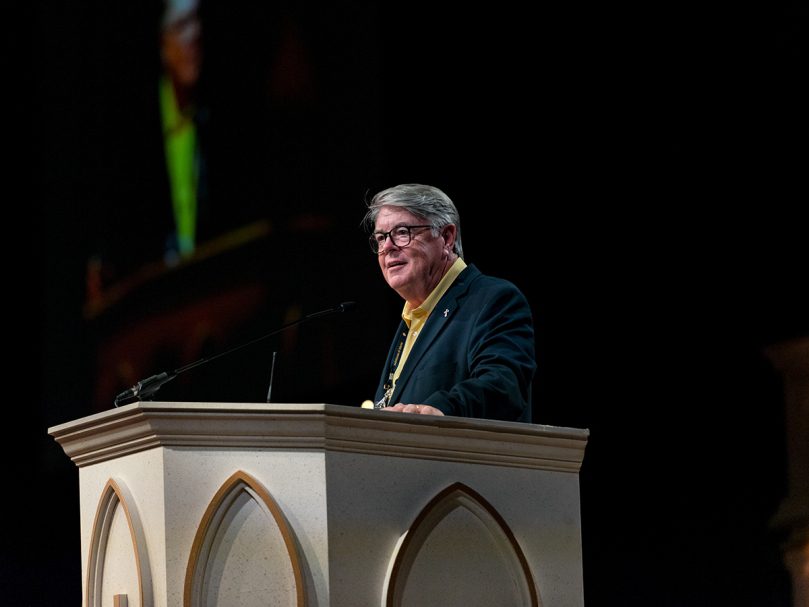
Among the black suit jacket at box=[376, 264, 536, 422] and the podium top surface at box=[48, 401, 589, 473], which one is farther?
the black suit jacket at box=[376, 264, 536, 422]

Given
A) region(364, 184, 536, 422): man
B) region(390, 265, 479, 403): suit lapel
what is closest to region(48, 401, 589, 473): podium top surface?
region(364, 184, 536, 422): man

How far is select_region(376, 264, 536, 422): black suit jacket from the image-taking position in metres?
2.58

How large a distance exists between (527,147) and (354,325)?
2.59ft

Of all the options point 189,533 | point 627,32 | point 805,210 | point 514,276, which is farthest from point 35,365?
point 189,533

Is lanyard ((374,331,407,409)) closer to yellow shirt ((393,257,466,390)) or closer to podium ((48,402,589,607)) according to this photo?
yellow shirt ((393,257,466,390))

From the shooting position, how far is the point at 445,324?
9.45 feet

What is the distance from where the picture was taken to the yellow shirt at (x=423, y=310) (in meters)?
3.00

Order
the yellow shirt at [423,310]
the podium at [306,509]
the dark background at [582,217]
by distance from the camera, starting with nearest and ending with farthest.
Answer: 1. the podium at [306,509]
2. the yellow shirt at [423,310]
3. the dark background at [582,217]

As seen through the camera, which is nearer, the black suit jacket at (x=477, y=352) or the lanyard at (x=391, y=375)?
the black suit jacket at (x=477, y=352)

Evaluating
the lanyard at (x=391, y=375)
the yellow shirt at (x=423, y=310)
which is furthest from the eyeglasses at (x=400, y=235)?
the lanyard at (x=391, y=375)

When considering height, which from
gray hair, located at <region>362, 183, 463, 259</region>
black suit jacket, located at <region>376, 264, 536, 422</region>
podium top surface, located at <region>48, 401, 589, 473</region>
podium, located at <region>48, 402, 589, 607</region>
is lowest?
podium, located at <region>48, 402, 589, 607</region>

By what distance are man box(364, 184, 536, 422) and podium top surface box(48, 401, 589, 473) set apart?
142 mm

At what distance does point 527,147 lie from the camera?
4402mm

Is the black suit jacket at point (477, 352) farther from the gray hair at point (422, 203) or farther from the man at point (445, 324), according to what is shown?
the gray hair at point (422, 203)
